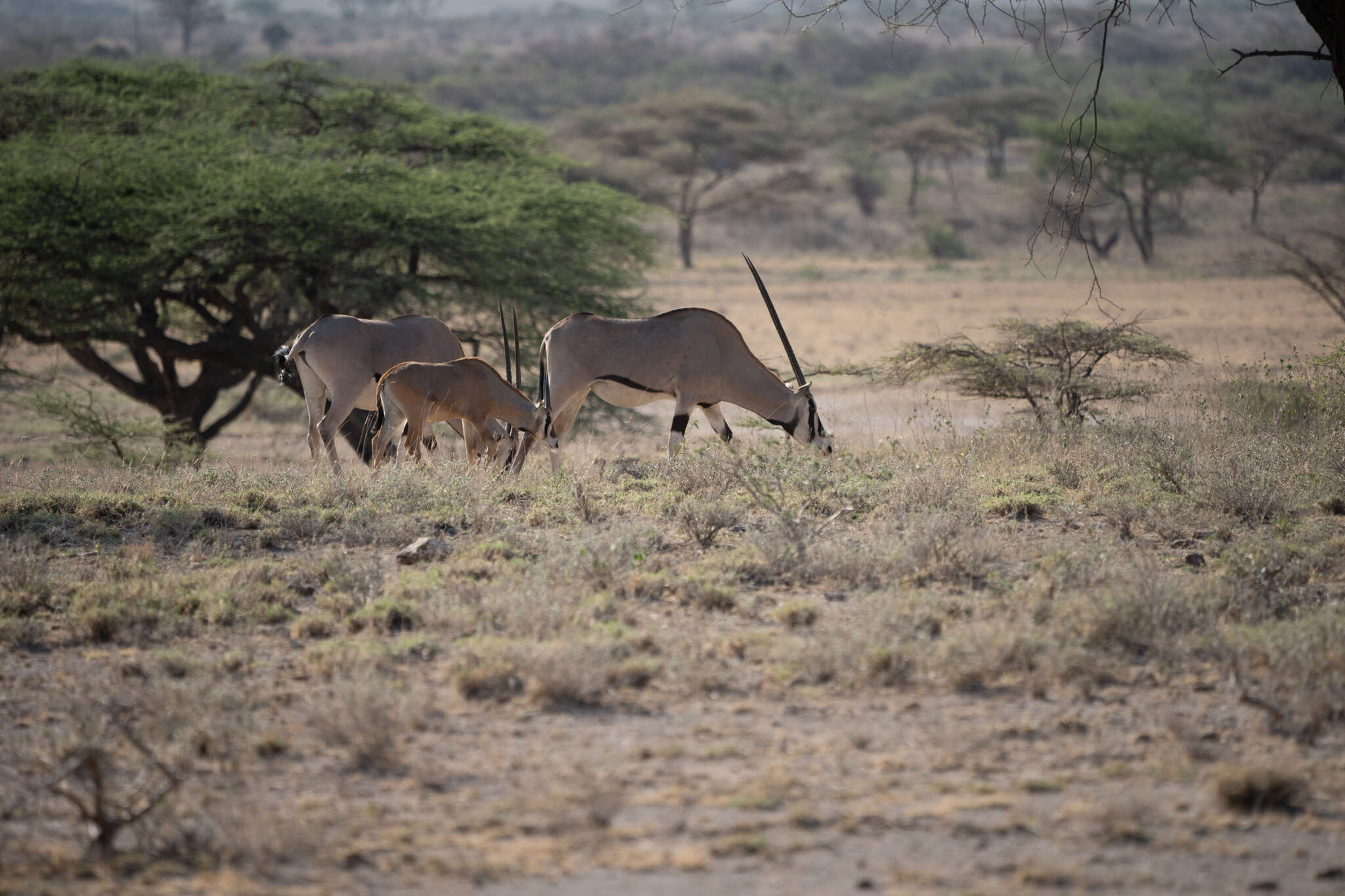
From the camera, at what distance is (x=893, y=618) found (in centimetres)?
478

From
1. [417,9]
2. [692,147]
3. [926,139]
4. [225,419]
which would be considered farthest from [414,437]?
[417,9]

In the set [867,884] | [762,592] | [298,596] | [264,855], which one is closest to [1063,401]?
[762,592]

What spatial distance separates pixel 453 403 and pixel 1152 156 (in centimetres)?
3849

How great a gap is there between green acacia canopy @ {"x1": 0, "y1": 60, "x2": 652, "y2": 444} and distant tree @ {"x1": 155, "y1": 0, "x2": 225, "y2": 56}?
77149mm

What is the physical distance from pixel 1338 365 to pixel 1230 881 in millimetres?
6412

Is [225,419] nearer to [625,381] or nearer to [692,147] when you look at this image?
[625,381]

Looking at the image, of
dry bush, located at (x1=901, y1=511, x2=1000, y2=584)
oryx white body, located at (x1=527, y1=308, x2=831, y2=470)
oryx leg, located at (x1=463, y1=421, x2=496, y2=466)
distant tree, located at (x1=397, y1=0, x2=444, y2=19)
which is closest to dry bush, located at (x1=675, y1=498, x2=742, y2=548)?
dry bush, located at (x1=901, y1=511, x2=1000, y2=584)

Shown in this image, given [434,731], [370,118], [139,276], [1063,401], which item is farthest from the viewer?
[370,118]

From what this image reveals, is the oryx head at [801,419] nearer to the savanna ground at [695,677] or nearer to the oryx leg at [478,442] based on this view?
the savanna ground at [695,677]

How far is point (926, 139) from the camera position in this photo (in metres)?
48.4

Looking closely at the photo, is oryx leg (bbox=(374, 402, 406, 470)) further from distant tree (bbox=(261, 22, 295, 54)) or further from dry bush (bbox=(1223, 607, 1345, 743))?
distant tree (bbox=(261, 22, 295, 54))

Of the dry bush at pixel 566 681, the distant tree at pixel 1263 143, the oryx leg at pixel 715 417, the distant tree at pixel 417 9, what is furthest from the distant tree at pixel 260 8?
the dry bush at pixel 566 681

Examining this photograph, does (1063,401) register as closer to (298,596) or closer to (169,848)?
(298,596)

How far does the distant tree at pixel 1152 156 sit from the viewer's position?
40.2 meters
